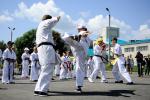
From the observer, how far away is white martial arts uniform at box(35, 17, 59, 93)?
9461 millimetres

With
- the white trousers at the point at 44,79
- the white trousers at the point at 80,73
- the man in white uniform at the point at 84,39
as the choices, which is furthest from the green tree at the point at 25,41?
the white trousers at the point at 44,79

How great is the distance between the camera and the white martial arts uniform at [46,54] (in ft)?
31.0

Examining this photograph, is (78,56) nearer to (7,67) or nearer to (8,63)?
(8,63)

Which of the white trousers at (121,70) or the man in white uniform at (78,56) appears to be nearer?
the man in white uniform at (78,56)

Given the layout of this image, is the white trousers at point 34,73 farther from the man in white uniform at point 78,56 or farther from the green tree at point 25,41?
the green tree at point 25,41

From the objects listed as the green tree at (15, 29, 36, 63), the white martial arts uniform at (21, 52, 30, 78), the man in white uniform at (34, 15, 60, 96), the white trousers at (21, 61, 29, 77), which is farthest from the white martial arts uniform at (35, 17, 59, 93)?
the green tree at (15, 29, 36, 63)

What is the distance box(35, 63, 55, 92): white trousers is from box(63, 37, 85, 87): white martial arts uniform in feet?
4.22

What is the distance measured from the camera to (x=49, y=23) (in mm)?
9719

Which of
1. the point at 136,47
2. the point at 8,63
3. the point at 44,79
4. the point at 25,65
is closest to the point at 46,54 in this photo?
the point at 44,79

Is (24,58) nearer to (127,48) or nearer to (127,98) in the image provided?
(127,98)

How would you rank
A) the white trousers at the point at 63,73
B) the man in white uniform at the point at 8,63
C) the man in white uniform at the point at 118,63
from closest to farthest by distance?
the man in white uniform at the point at 118,63 → the man in white uniform at the point at 8,63 → the white trousers at the point at 63,73

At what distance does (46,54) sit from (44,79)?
80 centimetres

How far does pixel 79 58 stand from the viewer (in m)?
10.9

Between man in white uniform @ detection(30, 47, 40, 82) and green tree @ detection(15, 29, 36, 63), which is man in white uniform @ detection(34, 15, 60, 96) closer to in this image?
man in white uniform @ detection(30, 47, 40, 82)
